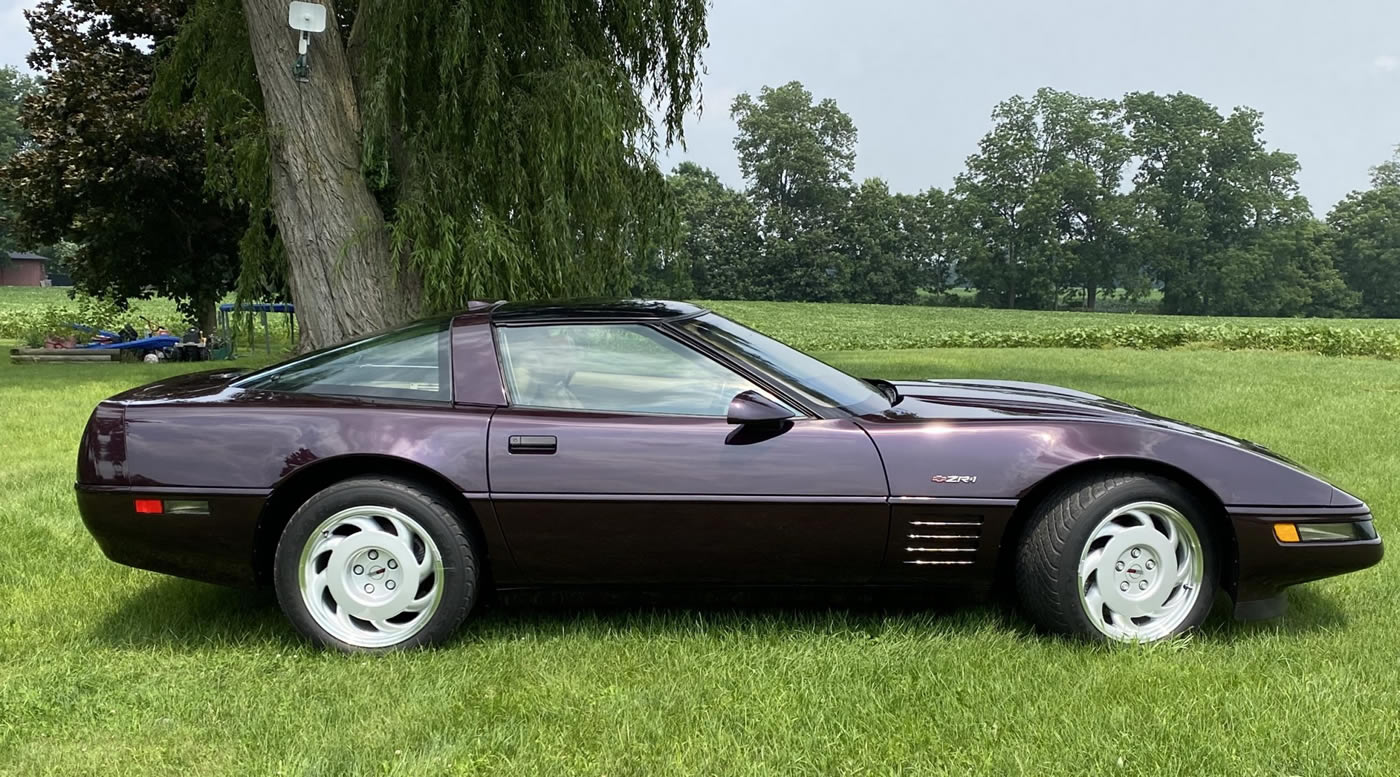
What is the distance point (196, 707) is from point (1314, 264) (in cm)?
7299

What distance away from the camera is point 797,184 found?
69.0 meters

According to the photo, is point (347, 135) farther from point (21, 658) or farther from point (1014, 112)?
point (1014, 112)

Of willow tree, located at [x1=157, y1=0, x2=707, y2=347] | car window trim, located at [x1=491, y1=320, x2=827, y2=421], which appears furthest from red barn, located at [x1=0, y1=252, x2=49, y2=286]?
car window trim, located at [x1=491, y1=320, x2=827, y2=421]

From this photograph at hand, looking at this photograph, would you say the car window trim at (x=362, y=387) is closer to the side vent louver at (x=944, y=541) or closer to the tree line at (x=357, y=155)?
the side vent louver at (x=944, y=541)

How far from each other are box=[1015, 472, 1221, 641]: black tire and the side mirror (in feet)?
2.87

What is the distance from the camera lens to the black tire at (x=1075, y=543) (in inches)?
111

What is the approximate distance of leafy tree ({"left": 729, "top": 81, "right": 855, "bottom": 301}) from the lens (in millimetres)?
62781

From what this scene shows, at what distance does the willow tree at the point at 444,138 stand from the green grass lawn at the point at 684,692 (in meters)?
3.87

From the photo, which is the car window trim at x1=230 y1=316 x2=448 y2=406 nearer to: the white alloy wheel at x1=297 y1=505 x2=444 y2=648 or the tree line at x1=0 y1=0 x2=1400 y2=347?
the white alloy wheel at x1=297 y1=505 x2=444 y2=648

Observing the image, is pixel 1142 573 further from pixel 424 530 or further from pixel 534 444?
pixel 424 530

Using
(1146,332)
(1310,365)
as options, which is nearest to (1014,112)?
(1146,332)

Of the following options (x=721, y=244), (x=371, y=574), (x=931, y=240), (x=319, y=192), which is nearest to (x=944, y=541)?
(x=371, y=574)

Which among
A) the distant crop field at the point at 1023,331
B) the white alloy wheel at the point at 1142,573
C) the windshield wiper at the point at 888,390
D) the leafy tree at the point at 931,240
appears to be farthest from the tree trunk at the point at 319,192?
the leafy tree at the point at 931,240

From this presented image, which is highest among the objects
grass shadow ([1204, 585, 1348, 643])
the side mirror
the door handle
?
the side mirror
